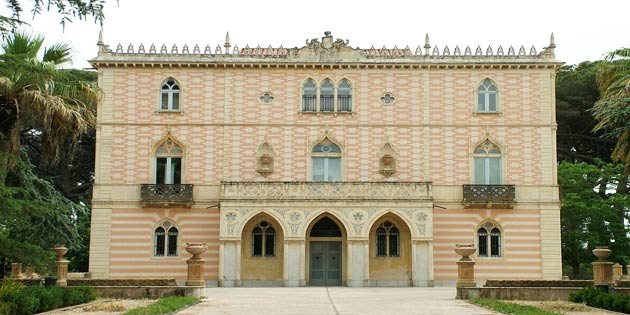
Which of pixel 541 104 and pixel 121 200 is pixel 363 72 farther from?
pixel 121 200

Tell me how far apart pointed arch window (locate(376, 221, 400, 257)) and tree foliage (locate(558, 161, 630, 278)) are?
33.1 ft

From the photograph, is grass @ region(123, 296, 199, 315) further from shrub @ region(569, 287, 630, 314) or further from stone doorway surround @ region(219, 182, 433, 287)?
stone doorway surround @ region(219, 182, 433, 287)

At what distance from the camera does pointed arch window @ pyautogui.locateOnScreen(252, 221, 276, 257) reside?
1415 inches

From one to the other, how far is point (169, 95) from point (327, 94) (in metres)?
6.56

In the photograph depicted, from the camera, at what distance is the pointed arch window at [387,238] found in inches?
1416

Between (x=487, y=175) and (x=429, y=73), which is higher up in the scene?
(x=429, y=73)

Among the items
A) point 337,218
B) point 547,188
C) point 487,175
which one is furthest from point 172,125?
point 547,188

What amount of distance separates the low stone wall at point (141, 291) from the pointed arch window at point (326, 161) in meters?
12.6

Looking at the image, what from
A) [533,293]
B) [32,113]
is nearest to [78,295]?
[32,113]

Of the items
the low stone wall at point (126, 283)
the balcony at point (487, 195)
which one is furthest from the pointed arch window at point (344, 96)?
the low stone wall at point (126, 283)

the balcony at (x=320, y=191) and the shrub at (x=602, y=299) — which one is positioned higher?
the balcony at (x=320, y=191)

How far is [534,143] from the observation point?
36.1 m

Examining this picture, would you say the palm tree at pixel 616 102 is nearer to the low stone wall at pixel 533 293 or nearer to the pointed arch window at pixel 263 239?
the low stone wall at pixel 533 293

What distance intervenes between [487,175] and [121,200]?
49.0 ft
